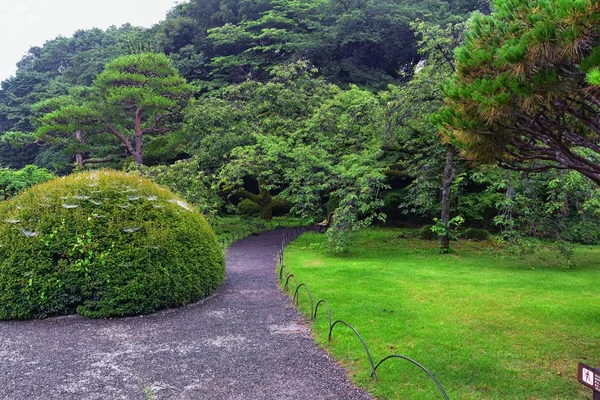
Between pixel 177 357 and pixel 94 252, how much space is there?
2987mm

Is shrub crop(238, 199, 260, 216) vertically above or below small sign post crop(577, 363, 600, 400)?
above

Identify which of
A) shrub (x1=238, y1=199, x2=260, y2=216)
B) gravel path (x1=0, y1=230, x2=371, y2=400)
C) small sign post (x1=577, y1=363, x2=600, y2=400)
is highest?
shrub (x1=238, y1=199, x2=260, y2=216)

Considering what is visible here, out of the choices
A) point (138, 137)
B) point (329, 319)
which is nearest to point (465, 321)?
point (329, 319)

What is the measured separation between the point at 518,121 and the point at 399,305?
441cm

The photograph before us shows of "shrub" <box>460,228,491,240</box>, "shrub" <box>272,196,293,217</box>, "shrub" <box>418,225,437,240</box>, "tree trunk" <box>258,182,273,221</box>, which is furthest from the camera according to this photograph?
"shrub" <box>272,196,293,217</box>

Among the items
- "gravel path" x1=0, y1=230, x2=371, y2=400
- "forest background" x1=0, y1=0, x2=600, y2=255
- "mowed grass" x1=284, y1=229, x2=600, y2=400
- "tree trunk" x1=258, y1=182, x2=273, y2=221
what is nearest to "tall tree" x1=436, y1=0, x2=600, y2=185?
"forest background" x1=0, y1=0, x2=600, y2=255

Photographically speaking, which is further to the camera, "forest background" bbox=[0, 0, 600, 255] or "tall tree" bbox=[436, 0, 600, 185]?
"forest background" bbox=[0, 0, 600, 255]

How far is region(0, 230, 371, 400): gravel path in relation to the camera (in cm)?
487

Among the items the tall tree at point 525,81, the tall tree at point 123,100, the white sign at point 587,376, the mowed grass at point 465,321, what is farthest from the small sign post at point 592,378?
the tall tree at point 123,100

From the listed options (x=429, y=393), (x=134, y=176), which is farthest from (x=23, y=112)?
(x=429, y=393)

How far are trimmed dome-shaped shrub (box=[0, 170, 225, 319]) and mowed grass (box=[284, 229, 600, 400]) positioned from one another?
2.73 meters

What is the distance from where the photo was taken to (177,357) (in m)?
5.83

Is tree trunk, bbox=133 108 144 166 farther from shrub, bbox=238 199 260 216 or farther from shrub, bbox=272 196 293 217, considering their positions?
shrub, bbox=272 196 293 217

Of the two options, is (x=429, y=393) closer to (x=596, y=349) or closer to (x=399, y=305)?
(x=596, y=349)
